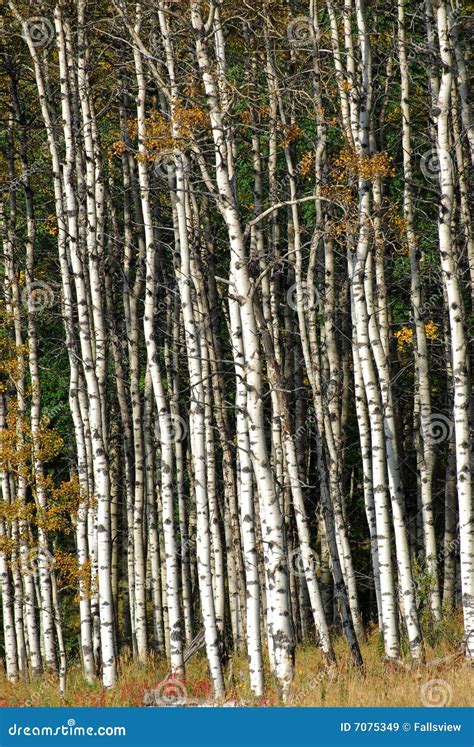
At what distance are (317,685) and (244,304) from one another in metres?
4.62

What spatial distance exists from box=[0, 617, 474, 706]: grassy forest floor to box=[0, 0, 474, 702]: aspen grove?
32 centimetres

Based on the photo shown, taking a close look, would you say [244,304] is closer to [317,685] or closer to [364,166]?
[364,166]

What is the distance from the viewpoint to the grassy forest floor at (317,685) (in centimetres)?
1117

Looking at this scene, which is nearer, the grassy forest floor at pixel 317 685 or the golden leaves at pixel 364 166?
the grassy forest floor at pixel 317 685

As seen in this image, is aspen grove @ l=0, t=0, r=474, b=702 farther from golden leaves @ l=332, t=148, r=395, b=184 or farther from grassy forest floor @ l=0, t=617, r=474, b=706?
grassy forest floor @ l=0, t=617, r=474, b=706

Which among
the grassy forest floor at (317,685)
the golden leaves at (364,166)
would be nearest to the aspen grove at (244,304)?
the golden leaves at (364,166)

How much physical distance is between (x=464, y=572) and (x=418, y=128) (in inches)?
514

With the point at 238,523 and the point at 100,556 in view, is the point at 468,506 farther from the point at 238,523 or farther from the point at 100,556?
the point at 238,523

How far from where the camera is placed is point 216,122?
1273 cm

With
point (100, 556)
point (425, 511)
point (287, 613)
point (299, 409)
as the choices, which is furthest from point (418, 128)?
point (287, 613)

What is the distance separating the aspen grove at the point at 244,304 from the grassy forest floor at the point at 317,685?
321 millimetres

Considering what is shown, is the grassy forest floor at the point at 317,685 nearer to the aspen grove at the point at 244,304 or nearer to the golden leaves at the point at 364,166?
the aspen grove at the point at 244,304

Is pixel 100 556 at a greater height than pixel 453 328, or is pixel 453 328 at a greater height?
pixel 453 328

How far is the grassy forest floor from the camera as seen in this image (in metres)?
11.2
